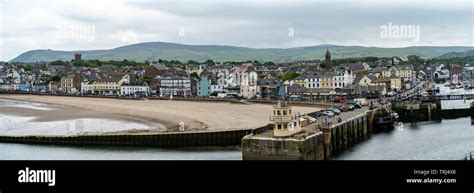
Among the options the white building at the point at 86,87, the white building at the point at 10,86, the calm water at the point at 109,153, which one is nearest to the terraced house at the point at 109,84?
the white building at the point at 86,87

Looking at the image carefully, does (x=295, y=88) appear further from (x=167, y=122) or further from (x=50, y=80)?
(x=50, y=80)

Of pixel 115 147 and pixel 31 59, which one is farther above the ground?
pixel 31 59

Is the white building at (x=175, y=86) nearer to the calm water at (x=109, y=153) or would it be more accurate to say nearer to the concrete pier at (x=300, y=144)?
the calm water at (x=109, y=153)

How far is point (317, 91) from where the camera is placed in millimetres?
47812

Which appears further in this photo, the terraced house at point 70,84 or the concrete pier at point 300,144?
the terraced house at point 70,84

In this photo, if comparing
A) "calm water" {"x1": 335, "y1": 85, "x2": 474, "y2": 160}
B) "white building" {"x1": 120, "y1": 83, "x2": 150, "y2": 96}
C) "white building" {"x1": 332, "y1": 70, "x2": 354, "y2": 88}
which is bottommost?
"calm water" {"x1": 335, "y1": 85, "x2": 474, "y2": 160}

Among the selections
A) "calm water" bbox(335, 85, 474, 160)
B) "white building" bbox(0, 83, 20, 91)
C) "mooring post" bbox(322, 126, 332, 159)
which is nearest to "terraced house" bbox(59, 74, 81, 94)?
"white building" bbox(0, 83, 20, 91)

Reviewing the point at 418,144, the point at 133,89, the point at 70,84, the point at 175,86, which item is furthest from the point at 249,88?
the point at 418,144

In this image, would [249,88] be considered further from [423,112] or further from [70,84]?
[70,84]

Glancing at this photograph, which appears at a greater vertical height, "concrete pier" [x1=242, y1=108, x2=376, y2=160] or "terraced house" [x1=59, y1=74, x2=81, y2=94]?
"terraced house" [x1=59, y1=74, x2=81, y2=94]

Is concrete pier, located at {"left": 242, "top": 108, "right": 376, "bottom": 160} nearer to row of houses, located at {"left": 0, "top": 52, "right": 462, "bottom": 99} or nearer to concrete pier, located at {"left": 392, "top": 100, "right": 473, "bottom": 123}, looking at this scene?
concrete pier, located at {"left": 392, "top": 100, "right": 473, "bottom": 123}

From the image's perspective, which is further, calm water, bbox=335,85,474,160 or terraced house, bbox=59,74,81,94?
terraced house, bbox=59,74,81,94
